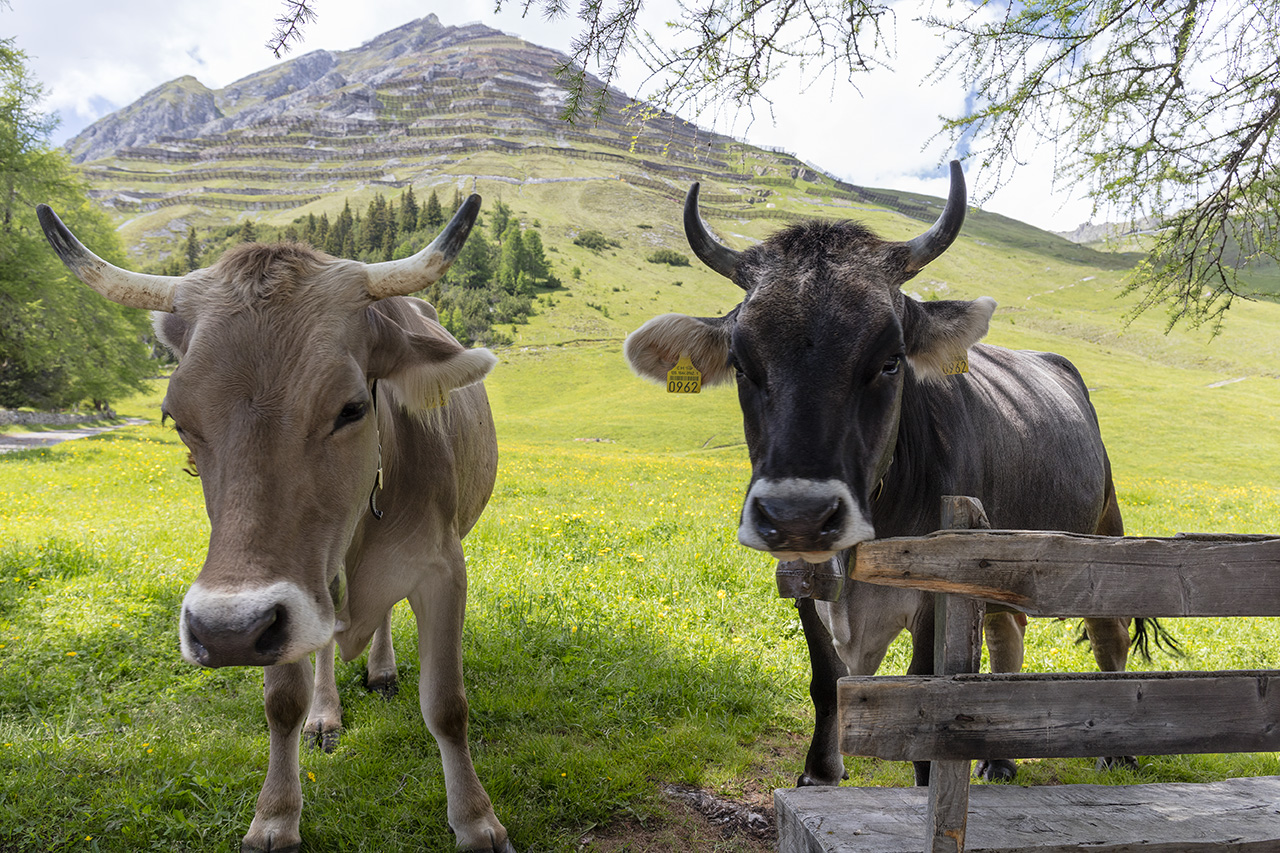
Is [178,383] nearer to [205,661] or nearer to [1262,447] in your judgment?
[205,661]

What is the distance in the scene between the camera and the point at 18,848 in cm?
353

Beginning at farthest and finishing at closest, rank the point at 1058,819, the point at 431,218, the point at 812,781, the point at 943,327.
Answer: the point at 431,218, the point at 812,781, the point at 943,327, the point at 1058,819

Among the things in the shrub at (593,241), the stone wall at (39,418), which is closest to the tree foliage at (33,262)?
the stone wall at (39,418)

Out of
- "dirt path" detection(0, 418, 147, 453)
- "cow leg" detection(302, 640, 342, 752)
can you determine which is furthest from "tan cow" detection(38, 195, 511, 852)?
"dirt path" detection(0, 418, 147, 453)

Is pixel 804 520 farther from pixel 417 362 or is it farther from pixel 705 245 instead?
pixel 417 362

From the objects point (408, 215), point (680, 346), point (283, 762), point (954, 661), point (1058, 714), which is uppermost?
point (408, 215)

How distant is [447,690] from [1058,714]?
290 cm

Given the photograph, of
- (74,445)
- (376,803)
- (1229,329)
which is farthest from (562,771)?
(1229,329)

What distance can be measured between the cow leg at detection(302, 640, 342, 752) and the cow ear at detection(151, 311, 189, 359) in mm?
2366

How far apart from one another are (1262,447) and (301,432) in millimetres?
43432

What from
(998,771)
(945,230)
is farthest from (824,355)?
(998,771)

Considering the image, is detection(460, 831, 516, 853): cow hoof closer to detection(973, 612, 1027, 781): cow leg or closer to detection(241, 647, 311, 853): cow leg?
detection(241, 647, 311, 853): cow leg

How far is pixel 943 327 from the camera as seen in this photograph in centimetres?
337

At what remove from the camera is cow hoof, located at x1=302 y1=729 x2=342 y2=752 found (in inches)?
181
